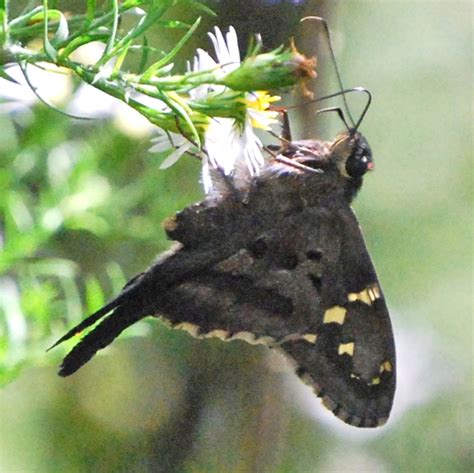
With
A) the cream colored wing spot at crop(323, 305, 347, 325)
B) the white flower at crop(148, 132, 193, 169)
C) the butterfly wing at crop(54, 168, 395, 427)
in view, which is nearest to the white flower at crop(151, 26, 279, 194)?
the white flower at crop(148, 132, 193, 169)

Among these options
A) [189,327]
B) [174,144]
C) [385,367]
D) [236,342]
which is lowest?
[236,342]

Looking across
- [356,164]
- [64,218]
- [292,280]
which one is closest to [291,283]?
[292,280]

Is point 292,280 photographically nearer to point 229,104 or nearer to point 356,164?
point 356,164

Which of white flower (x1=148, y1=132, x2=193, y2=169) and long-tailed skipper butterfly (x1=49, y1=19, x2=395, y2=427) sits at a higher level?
white flower (x1=148, y1=132, x2=193, y2=169)

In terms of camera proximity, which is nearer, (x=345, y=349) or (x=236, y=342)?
(x=345, y=349)

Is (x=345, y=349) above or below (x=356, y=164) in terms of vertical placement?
below

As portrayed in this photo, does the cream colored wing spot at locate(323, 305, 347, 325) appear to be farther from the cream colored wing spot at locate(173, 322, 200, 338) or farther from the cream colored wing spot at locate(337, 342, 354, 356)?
the cream colored wing spot at locate(173, 322, 200, 338)
